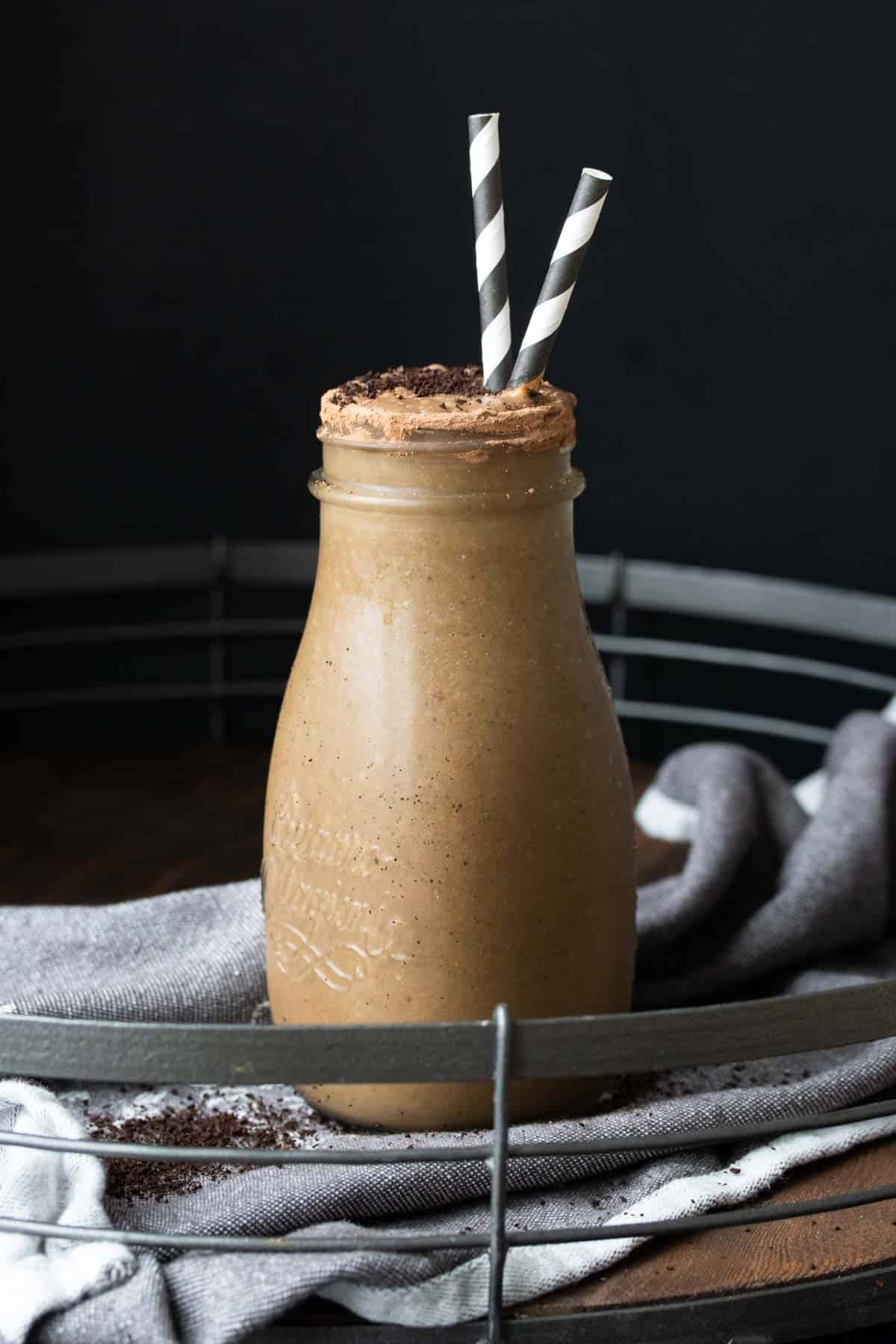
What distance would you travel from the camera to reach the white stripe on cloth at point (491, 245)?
31.7 inches

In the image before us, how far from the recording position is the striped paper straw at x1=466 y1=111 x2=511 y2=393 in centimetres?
79

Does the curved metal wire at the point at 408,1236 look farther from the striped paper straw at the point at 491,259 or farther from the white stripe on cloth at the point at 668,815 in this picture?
the white stripe on cloth at the point at 668,815

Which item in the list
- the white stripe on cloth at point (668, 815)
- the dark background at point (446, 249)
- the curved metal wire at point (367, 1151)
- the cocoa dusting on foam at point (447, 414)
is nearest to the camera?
the curved metal wire at point (367, 1151)

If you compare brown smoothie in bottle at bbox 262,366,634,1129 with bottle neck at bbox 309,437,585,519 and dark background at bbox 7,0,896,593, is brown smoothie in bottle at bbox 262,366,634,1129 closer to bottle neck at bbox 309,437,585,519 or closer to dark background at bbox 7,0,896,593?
bottle neck at bbox 309,437,585,519

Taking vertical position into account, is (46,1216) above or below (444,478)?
below

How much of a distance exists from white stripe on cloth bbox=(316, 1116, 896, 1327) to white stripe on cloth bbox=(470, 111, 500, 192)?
1.67 feet

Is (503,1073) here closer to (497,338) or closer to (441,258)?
(497,338)

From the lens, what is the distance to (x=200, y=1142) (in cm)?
87

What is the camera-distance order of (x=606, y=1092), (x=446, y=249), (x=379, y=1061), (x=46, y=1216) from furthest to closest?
(x=446, y=249) → (x=606, y=1092) → (x=46, y=1216) → (x=379, y=1061)

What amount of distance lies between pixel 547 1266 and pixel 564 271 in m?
0.47

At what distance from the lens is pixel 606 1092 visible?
36.4 inches

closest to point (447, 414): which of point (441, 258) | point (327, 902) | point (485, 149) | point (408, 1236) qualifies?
point (485, 149)

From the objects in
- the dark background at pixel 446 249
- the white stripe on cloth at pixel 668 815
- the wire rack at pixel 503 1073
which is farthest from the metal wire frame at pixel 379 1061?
the dark background at pixel 446 249

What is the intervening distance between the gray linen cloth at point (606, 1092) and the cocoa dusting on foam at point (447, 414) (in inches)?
14.1
